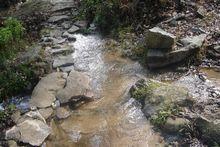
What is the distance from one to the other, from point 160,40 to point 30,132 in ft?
11.2

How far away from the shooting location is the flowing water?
667 cm

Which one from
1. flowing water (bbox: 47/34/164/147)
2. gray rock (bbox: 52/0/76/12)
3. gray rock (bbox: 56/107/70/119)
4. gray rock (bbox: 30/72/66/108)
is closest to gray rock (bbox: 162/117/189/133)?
flowing water (bbox: 47/34/164/147)

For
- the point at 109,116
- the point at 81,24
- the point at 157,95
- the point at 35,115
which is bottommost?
the point at 109,116

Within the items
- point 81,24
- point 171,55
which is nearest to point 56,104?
point 171,55

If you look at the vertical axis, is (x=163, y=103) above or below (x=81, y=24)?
below

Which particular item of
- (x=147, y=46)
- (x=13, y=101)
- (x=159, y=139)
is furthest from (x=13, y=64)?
(x=159, y=139)

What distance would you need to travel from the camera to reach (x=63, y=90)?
318 inches

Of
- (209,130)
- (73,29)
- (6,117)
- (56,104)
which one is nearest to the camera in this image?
(209,130)

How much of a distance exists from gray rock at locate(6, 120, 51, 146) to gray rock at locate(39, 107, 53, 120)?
322mm

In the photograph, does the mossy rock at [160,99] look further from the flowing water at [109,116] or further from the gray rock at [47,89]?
the gray rock at [47,89]

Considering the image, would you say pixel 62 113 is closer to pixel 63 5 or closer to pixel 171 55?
pixel 171 55

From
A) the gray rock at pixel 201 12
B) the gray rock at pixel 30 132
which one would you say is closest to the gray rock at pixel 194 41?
the gray rock at pixel 201 12

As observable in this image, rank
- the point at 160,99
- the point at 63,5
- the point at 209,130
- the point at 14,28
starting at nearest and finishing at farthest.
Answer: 1. the point at 209,130
2. the point at 160,99
3. the point at 14,28
4. the point at 63,5

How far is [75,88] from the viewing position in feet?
26.5
